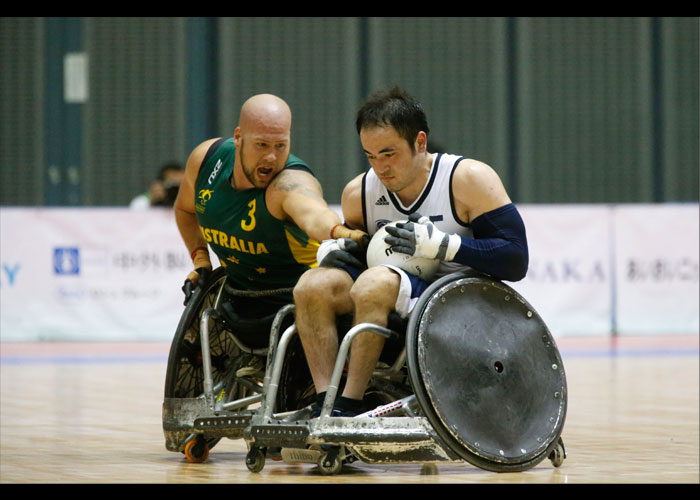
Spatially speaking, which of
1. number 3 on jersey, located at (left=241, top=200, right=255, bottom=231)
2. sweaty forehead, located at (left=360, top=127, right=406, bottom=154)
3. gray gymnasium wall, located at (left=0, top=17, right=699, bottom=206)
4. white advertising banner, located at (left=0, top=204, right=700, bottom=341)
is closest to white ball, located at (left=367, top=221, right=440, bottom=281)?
sweaty forehead, located at (left=360, top=127, right=406, bottom=154)

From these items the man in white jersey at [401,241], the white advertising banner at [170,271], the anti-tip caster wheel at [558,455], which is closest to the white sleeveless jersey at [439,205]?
the man in white jersey at [401,241]

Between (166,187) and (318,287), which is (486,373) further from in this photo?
(166,187)

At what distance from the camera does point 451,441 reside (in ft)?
13.9

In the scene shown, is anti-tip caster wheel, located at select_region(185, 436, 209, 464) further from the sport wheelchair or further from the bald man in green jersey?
the bald man in green jersey

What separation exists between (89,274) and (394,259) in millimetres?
7782

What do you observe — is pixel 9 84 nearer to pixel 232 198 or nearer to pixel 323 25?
pixel 323 25

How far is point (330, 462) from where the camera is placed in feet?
14.4

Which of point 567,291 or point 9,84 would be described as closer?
point 567,291

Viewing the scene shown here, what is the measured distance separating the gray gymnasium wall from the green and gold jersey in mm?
10202

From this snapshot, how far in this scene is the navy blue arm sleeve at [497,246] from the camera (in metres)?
4.48

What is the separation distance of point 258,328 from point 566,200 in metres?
12.2

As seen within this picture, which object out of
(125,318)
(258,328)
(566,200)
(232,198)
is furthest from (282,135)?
(566,200)

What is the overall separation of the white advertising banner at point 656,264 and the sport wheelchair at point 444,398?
8.22 metres

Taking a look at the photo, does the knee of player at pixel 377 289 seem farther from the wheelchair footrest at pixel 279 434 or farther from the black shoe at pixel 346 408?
the wheelchair footrest at pixel 279 434
